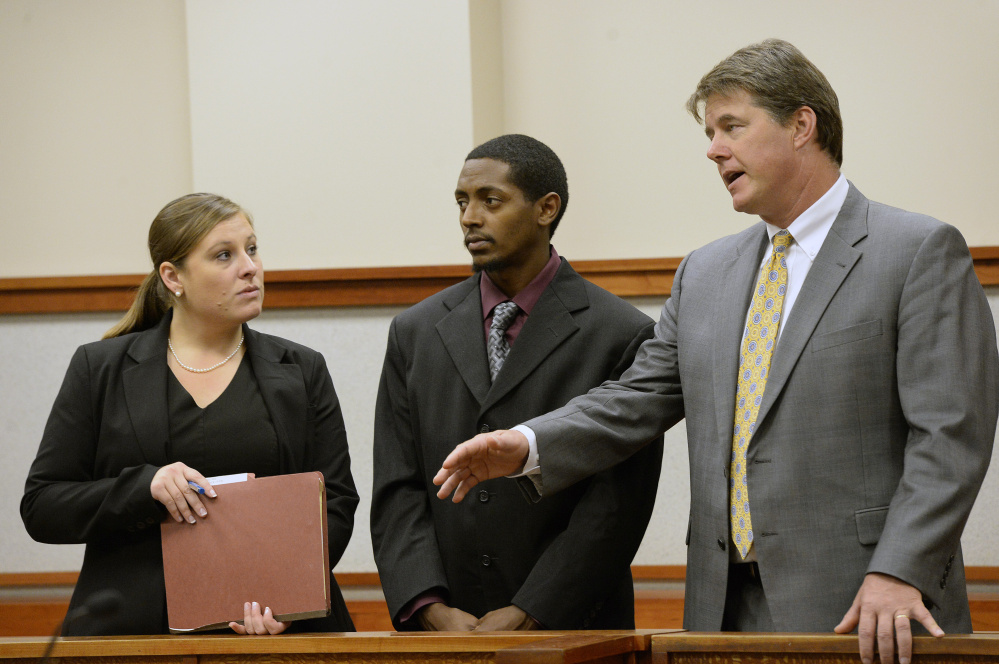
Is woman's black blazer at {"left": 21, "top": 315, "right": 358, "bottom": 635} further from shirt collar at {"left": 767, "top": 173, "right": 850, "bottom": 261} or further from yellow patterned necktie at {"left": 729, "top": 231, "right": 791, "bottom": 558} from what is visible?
shirt collar at {"left": 767, "top": 173, "right": 850, "bottom": 261}

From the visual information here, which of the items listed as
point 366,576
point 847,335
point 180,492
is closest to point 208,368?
point 180,492

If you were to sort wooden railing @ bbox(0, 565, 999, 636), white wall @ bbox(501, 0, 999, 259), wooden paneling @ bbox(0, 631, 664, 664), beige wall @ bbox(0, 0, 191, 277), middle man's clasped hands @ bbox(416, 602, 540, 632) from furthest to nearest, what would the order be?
beige wall @ bbox(0, 0, 191, 277) → white wall @ bbox(501, 0, 999, 259) → wooden railing @ bbox(0, 565, 999, 636) → middle man's clasped hands @ bbox(416, 602, 540, 632) → wooden paneling @ bbox(0, 631, 664, 664)

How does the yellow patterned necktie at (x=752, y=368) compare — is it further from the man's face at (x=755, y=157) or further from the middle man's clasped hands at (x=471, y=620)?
the middle man's clasped hands at (x=471, y=620)

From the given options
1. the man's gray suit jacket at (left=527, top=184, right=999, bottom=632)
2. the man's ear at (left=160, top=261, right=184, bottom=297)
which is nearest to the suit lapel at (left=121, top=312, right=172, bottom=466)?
the man's ear at (left=160, top=261, right=184, bottom=297)

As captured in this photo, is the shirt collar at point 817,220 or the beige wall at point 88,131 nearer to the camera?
the shirt collar at point 817,220

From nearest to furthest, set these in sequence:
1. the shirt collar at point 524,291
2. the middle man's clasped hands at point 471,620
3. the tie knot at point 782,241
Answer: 1. the tie knot at point 782,241
2. the middle man's clasped hands at point 471,620
3. the shirt collar at point 524,291

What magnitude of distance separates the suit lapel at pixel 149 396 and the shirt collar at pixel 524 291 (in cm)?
71

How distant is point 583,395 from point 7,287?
8.74 ft

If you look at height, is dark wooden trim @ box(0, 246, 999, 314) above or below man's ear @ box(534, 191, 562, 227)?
below

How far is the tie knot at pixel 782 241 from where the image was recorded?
74.5 inches

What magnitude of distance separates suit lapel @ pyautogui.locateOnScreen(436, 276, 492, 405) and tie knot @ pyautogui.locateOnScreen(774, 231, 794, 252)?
0.66 m

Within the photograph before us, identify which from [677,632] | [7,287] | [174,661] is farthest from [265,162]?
[677,632]

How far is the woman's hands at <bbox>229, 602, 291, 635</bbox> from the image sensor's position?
1855 mm

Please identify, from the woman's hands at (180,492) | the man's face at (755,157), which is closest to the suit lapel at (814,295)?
the man's face at (755,157)
